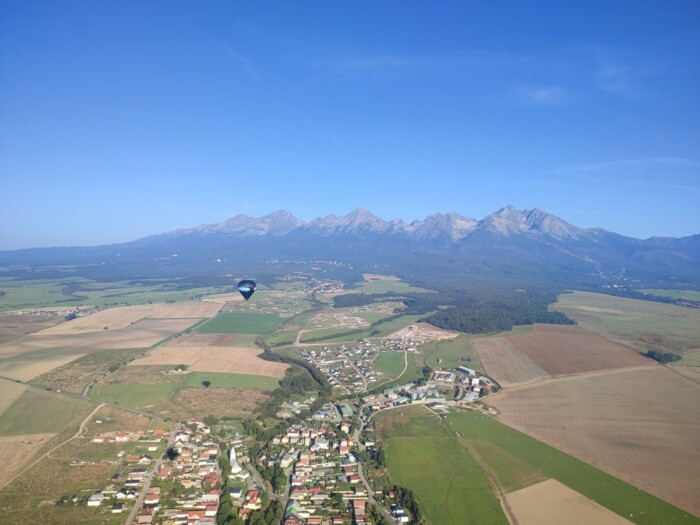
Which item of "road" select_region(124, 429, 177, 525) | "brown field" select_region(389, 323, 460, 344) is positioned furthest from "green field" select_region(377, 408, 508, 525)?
"brown field" select_region(389, 323, 460, 344)

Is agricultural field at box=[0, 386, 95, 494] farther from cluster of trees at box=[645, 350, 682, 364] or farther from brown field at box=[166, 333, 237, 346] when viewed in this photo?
cluster of trees at box=[645, 350, 682, 364]

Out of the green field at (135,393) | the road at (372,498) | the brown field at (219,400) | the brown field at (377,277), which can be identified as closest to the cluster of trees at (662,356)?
the road at (372,498)

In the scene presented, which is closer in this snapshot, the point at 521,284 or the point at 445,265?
the point at 521,284

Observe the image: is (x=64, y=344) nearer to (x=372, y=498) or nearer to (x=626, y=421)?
(x=372, y=498)

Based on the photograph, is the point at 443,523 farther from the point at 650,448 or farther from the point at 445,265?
the point at 445,265

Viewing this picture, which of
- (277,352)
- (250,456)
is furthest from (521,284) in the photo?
(250,456)

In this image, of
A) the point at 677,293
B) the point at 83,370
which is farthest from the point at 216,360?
the point at 677,293
